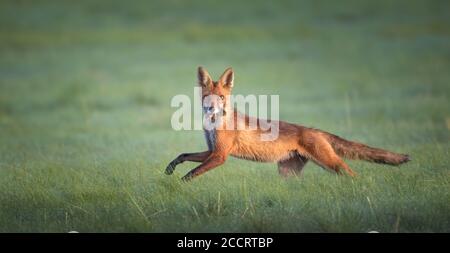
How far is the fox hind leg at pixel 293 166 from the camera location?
38.7 feet

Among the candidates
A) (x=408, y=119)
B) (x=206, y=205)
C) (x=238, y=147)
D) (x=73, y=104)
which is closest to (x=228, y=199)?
(x=206, y=205)

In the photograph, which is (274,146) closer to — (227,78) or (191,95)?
(227,78)

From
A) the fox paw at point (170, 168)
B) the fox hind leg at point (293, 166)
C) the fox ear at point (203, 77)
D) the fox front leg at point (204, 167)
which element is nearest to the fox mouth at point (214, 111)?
the fox ear at point (203, 77)

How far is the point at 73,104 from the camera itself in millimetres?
25062

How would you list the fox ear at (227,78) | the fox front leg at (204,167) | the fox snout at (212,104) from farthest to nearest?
1. the fox ear at (227,78)
2. the fox snout at (212,104)
3. the fox front leg at (204,167)

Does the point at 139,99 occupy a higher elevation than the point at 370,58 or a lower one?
lower

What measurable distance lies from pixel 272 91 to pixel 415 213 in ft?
57.4

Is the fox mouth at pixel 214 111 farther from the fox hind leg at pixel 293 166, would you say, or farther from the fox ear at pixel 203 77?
the fox hind leg at pixel 293 166

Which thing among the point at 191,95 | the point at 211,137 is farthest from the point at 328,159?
the point at 191,95

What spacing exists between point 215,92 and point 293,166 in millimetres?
1663

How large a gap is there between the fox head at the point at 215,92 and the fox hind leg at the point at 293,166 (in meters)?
1.25

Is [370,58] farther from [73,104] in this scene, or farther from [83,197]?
[83,197]

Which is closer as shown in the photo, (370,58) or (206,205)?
(206,205)

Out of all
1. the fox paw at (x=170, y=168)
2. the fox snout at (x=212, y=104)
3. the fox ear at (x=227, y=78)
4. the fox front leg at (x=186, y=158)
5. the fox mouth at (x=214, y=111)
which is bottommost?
the fox paw at (x=170, y=168)
